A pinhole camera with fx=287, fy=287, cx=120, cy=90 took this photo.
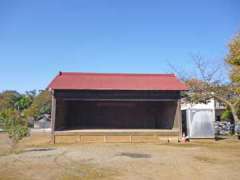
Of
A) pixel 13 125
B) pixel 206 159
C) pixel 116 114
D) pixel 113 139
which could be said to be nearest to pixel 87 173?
pixel 206 159

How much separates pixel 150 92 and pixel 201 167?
10.5 meters

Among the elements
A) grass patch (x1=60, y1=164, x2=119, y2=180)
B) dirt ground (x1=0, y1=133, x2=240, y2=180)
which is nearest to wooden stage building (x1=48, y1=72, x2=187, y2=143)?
dirt ground (x1=0, y1=133, x2=240, y2=180)

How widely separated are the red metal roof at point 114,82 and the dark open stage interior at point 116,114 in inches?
113

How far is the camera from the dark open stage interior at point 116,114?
81.6 ft

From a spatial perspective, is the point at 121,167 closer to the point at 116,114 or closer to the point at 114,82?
the point at 114,82

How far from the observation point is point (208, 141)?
62.1 feet

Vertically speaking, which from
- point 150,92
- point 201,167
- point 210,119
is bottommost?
point 201,167

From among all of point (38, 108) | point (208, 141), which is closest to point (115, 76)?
point (208, 141)

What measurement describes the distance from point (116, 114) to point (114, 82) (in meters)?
5.04

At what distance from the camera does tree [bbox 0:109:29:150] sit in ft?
43.5

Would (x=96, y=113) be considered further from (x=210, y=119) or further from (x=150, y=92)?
(x=210, y=119)

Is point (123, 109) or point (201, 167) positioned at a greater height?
point (123, 109)

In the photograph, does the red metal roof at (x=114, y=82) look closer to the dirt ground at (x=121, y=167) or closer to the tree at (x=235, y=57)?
the tree at (x=235, y=57)

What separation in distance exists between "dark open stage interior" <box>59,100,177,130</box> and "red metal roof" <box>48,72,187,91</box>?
286cm
